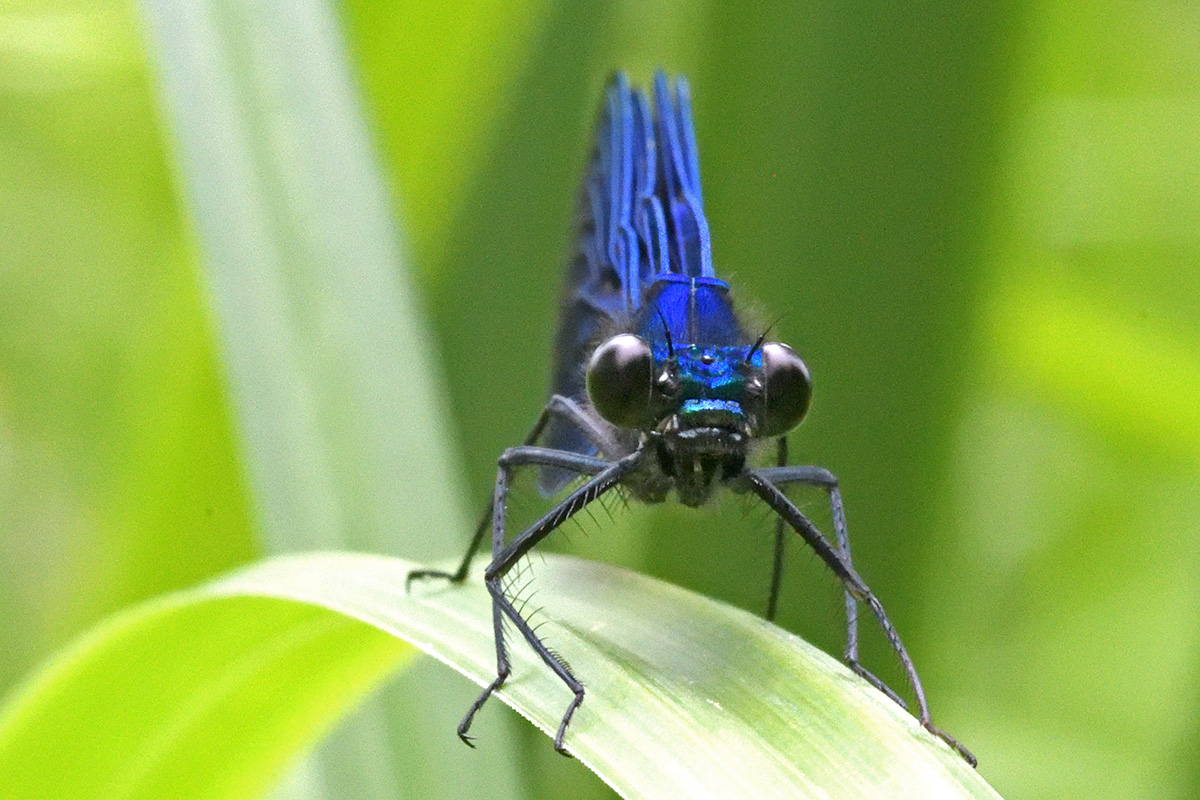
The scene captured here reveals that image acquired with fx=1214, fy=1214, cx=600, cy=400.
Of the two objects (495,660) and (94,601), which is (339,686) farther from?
(94,601)

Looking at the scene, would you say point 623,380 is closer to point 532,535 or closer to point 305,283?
point 532,535

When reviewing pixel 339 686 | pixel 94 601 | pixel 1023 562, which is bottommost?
pixel 1023 562

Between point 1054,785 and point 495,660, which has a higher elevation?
point 495,660

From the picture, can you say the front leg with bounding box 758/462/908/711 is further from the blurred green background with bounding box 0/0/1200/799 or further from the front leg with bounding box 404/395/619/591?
the front leg with bounding box 404/395/619/591

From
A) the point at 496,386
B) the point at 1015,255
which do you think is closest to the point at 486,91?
the point at 496,386

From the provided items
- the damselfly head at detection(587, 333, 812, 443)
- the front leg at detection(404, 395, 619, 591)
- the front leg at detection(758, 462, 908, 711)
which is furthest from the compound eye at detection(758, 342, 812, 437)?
the front leg at detection(404, 395, 619, 591)

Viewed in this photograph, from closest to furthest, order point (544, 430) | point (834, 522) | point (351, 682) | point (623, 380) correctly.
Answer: point (351, 682) → point (623, 380) → point (834, 522) → point (544, 430)

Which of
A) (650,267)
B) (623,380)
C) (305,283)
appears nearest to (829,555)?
(623,380)
